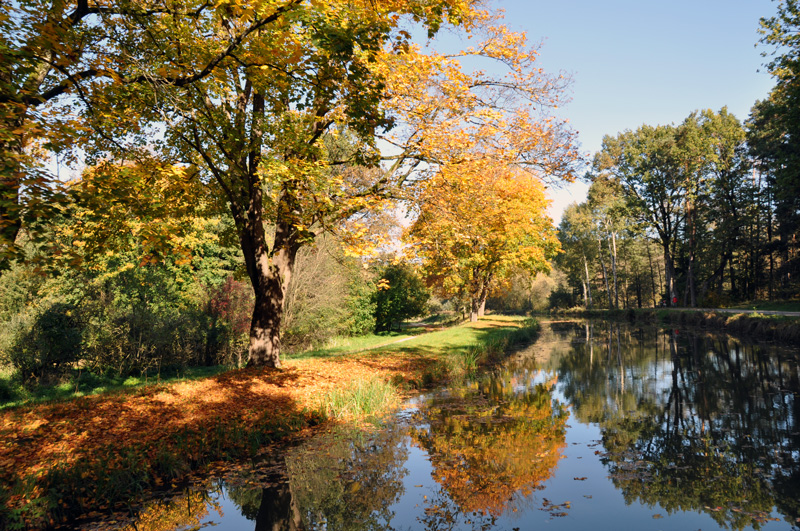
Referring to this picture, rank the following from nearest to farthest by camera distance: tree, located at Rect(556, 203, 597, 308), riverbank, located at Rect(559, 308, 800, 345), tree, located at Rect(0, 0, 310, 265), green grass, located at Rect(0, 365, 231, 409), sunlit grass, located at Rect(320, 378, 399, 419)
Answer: tree, located at Rect(0, 0, 310, 265) → sunlit grass, located at Rect(320, 378, 399, 419) → green grass, located at Rect(0, 365, 231, 409) → riverbank, located at Rect(559, 308, 800, 345) → tree, located at Rect(556, 203, 597, 308)

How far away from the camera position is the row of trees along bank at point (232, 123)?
6.05 metres

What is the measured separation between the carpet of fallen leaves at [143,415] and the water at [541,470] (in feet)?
4.17

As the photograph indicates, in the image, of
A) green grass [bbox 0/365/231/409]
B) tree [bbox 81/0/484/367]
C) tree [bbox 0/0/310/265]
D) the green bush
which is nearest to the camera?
tree [bbox 0/0/310/265]

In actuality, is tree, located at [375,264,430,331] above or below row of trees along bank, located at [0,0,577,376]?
below

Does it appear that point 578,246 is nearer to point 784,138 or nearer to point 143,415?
point 784,138

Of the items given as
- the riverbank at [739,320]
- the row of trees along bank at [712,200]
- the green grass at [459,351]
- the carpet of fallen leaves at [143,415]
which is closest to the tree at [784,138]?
the row of trees along bank at [712,200]

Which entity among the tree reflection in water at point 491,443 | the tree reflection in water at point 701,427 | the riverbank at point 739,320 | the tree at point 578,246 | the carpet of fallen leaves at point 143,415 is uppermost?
the tree at point 578,246

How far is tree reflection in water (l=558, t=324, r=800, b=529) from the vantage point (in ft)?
19.2

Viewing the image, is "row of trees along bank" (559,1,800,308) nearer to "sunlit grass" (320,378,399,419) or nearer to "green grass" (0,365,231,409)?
"sunlit grass" (320,378,399,419)

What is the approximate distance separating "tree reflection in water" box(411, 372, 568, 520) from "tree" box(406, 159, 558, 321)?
4.19 metres

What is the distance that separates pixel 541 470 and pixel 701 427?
415cm

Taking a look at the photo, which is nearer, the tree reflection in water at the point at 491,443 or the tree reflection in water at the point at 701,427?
the tree reflection in water at the point at 701,427

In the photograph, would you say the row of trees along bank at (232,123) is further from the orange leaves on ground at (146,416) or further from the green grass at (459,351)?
the green grass at (459,351)

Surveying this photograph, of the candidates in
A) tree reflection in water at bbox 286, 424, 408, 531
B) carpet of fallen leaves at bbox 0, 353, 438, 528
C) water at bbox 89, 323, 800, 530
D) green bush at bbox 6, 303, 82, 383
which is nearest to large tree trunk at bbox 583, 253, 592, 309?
water at bbox 89, 323, 800, 530
